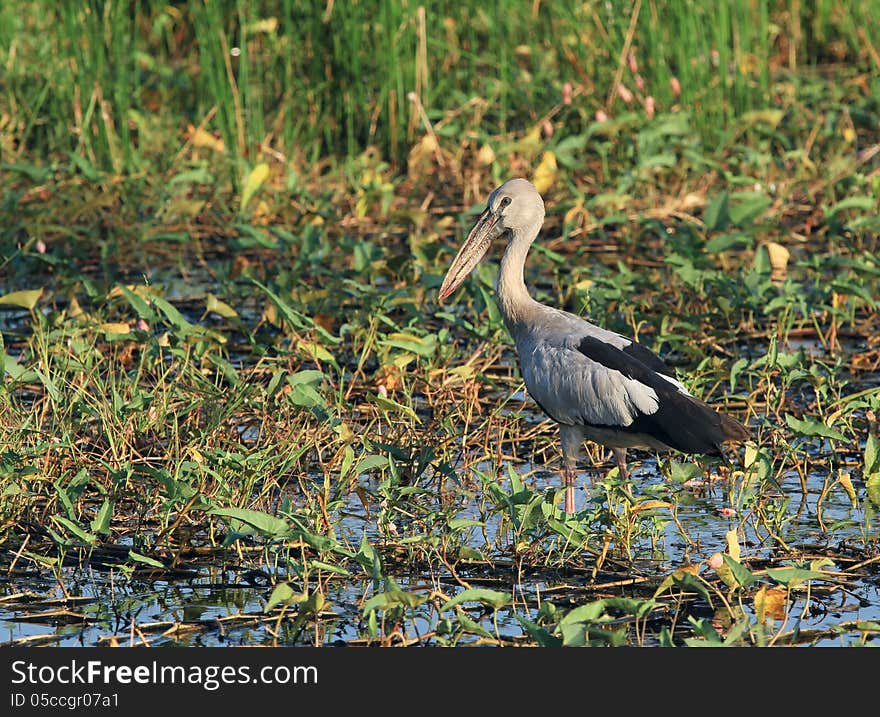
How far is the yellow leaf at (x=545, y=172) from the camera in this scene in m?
8.51

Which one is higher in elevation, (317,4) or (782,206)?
(317,4)

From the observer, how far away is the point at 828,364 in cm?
635

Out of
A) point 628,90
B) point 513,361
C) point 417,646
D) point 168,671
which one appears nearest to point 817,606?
point 417,646

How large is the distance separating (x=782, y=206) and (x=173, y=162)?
3.10 metres

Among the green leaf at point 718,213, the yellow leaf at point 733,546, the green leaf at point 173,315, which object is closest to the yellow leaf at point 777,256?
the green leaf at point 718,213

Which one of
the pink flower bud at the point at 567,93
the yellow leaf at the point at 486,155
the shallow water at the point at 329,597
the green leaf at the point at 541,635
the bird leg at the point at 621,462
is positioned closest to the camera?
the green leaf at the point at 541,635

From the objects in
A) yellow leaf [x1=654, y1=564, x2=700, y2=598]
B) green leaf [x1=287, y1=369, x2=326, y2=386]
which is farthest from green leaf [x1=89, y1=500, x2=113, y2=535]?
yellow leaf [x1=654, y1=564, x2=700, y2=598]

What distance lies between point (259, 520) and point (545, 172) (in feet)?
14.5

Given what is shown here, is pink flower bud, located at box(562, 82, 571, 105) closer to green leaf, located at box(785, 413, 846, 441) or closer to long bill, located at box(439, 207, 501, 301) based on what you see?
long bill, located at box(439, 207, 501, 301)

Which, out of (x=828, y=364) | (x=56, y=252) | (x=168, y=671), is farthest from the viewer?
(x=56, y=252)

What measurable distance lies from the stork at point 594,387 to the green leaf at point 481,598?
96 centimetres

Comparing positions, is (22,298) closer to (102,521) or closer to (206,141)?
(102,521)

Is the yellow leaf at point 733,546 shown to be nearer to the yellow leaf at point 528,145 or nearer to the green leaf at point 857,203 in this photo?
the green leaf at point 857,203

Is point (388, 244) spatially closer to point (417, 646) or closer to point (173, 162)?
point (173, 162)
